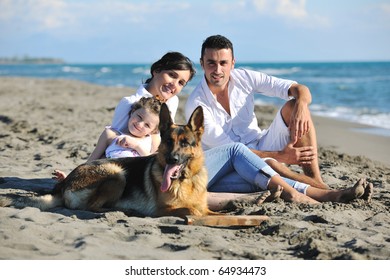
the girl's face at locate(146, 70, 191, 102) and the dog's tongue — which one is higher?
the girl's face at locate(146, 70, 191, 102)

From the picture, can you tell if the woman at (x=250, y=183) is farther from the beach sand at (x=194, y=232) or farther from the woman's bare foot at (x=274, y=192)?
the beach sand at (x=194, y=232)

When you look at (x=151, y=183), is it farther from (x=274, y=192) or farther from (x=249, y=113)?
(x=249, y=113)

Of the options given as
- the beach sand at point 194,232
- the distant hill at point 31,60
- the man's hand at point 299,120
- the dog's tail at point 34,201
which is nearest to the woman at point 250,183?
the beach sand at point 194,232

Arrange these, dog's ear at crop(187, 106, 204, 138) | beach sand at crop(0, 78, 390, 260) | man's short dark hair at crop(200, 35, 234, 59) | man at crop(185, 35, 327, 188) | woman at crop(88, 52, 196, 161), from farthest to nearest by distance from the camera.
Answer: woman at crop(88, 52, 196, 161) → man's short dark hair at crop(200, 35, 234, 59) → man at crop(185, 35, 327, 188) → dog's ear at crop(187, 106, 204, 138) → beach sand at crop(0, 78, 390, 260)

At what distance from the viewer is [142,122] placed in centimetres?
628

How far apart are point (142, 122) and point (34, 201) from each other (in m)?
1.61

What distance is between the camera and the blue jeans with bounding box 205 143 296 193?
5.92 metres

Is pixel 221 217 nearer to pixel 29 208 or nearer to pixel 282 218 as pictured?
pixel 282 218

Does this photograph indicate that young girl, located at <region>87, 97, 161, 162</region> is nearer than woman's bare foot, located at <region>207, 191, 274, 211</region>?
No

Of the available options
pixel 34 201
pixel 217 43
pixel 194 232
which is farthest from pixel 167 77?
pixel 194 232

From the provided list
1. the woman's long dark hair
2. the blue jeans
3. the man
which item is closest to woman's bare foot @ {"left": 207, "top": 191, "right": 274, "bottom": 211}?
the blue jeans

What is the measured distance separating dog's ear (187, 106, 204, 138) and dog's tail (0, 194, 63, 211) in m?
1.72

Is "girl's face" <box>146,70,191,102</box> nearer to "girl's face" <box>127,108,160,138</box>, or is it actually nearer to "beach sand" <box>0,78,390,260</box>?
"girl's face" <box>127,108,160,138</box>
